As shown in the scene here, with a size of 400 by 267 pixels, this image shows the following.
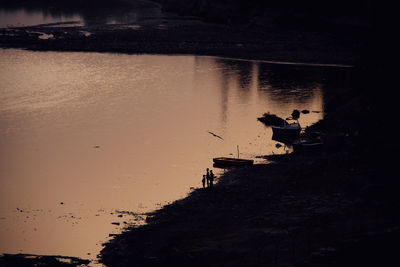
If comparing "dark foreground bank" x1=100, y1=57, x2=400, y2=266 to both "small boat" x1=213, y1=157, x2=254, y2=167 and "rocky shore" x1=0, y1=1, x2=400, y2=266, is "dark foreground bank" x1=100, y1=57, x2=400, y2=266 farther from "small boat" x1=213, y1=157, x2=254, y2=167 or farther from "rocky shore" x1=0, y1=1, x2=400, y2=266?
"small boat" x1=213, y1=157, x2=254, y2=167

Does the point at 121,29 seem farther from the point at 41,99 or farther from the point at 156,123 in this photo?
the point at 156,123

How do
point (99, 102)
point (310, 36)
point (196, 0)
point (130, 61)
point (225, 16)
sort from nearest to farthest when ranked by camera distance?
1. point (99, 102)
2. point (130, 61)
3. point (310, 36)
4. point (225, 16)
5. point (196, 0)

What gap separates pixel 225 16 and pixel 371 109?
71.8 metres

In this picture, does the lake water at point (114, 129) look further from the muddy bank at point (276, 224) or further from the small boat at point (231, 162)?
the muddy bank at point (276, 224)

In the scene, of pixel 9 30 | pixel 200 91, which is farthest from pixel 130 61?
pixel 9 30

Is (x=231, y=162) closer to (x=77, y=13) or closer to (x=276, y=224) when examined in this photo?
(x=276, y=224)

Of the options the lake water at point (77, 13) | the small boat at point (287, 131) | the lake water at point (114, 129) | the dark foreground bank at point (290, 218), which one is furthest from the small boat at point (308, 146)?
the lake water at point (77, 13)

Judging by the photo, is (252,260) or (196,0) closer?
(252,260)

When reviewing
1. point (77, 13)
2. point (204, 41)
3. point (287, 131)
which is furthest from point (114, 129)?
point (77, 13)

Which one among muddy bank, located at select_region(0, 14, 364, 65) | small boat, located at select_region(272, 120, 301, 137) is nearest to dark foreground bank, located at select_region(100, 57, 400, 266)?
small boat, located at select_region(272, 120, 301, 137)

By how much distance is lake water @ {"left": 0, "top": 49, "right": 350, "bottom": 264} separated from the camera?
113 ft

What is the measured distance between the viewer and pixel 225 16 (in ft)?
377

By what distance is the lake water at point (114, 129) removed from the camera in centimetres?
3438

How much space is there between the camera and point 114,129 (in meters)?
51.6
